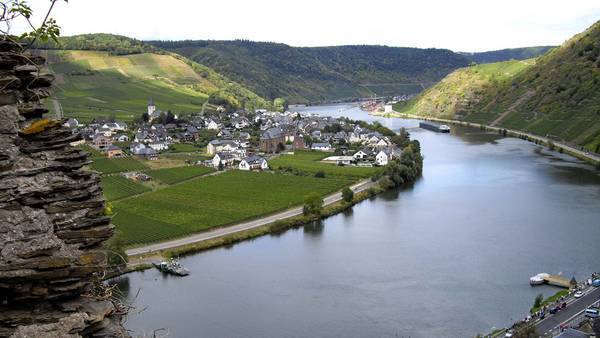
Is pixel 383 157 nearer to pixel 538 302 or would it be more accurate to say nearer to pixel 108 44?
pixel 538 302

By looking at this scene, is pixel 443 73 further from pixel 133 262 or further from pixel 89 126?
pixel 133 262

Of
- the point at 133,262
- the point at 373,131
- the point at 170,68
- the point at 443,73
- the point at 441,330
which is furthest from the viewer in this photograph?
the point at 443,73

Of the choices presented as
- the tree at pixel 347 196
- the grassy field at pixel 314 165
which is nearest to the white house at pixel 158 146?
the grassy field at pixel 314 165

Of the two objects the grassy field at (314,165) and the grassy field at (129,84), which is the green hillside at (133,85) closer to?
the grassy field at (129,84)

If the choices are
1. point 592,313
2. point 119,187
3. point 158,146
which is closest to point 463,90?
point 158,146

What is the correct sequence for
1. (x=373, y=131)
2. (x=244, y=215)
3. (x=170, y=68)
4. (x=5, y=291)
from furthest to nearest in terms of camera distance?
(x=170, y=68) → (x=373, y=131) → (x=244, y=215) → (x=5, y=291)

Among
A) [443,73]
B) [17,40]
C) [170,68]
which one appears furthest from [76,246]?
[443,73]

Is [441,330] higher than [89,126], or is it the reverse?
[89,126]
